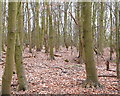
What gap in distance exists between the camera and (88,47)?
7.47 meters

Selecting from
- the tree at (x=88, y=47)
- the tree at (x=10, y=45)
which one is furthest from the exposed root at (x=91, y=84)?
the tree at (x=10, y=45)

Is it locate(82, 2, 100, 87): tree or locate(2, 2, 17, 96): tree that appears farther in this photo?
locate(82, 2, 100, 87): tree

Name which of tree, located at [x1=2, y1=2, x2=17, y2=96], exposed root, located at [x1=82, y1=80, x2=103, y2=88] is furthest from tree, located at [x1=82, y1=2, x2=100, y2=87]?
tree, located at [x1=2, y1=2, x2=17, y2=96]

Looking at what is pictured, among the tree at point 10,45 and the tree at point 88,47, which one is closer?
the tree at point 10,45

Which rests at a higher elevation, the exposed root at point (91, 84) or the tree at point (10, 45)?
the tree at point (10, 45)

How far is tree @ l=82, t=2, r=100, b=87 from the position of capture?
7.35 metres

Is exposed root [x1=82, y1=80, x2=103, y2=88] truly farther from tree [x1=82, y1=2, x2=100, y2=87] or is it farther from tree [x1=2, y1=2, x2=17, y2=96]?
tree [x1=2, y1=2, x2=17, y2=96]

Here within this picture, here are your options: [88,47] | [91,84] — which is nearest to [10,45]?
[88,47]

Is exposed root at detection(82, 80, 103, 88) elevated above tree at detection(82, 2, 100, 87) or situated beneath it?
situated beneath

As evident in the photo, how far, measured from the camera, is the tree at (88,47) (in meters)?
7.35

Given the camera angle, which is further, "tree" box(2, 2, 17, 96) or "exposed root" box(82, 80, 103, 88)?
"exposed root" box(82, 80, 103, 88)

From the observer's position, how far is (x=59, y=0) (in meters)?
20.1

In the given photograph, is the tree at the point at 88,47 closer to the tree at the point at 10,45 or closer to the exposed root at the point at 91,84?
the exposed root at the point at 91,84

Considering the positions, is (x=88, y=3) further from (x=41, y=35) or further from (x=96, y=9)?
(x=96, y=9)
